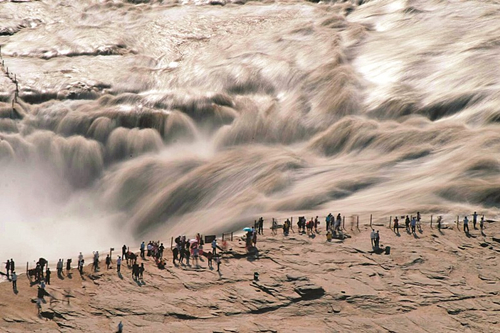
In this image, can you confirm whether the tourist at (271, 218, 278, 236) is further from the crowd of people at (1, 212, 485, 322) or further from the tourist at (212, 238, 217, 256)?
the tourist at (212, 238, 217, 256)

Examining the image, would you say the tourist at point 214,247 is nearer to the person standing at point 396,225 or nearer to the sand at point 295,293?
the sand at point 295,293

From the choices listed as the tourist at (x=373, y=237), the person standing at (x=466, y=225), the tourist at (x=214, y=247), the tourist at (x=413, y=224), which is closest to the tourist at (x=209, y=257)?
the tourist at (x=214, y=247)

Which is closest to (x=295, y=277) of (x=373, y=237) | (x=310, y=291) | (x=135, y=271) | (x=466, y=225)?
(x=310, y=291)

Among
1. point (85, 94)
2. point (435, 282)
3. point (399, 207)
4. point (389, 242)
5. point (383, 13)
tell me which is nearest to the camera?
point (435, 282)

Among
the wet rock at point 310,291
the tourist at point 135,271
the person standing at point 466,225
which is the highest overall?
the tourist at point 135,271

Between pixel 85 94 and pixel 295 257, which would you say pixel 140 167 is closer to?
pixel 85 94

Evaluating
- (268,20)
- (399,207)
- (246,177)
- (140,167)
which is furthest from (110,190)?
(268,20)

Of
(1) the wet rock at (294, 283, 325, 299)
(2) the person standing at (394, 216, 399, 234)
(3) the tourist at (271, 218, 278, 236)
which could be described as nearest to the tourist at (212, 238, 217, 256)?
(3) the tourist at (271, 218, 278, 236)

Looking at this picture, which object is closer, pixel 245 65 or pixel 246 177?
pixel 246 177
